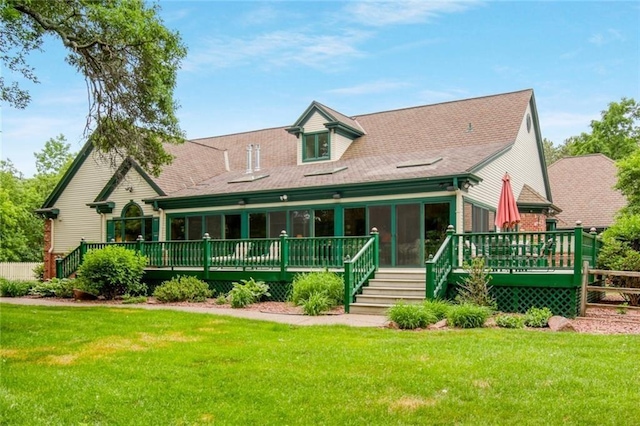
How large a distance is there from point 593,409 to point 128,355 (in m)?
5.45

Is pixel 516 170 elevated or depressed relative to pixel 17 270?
elevated

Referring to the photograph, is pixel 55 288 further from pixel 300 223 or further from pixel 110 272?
pixel 300 223

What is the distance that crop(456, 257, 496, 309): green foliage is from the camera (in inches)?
442

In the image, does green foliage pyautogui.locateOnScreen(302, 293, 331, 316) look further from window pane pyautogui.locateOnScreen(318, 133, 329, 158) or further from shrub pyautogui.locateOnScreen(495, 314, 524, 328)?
window pane pyautogui.locateOnScreen(318, 133, 329, 158)

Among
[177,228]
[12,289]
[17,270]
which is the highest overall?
[177,228]

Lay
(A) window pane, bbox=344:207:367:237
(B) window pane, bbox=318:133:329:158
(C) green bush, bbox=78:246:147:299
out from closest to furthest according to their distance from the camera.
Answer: (C) green bush, bbox=78:246:147:299 < (A) window pane, bbox=344:207:367:237 < (B) window pane, bbox=318:133:329:158

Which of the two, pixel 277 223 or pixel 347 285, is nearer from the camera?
pixel 347 285

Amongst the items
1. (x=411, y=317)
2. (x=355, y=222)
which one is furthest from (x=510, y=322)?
(x=355, y=222)

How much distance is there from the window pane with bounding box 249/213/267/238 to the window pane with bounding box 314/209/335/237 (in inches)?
77.6

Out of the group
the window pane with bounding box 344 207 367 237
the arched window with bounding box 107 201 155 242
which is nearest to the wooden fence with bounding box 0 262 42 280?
the arched window with bounding box 107 201 155 242

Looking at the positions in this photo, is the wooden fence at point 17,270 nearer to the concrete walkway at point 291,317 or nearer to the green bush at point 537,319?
the concrete walkway at point 291,317

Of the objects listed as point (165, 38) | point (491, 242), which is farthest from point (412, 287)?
point (165, 38)

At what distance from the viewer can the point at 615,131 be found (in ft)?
114

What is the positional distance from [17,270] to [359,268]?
21.4m
